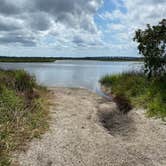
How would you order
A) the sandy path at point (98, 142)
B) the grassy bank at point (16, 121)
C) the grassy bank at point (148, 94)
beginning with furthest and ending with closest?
1. the grassy bank at point (148, 94)
2. the grassy bank at point (16, 121)
3. the sandy path at point (98, 142)

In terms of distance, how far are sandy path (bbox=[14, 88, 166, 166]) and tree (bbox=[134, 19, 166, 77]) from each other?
4751 millimetres

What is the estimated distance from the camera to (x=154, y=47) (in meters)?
14.1

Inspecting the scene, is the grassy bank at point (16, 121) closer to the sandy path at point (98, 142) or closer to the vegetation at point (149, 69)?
the sandy path at point (98, 142)

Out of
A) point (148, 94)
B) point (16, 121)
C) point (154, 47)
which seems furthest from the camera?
point (154, 47)

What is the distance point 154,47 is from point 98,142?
8529 mm

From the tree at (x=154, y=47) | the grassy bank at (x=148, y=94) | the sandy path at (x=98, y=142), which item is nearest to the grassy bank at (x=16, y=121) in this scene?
the sandy path at (x=98, y=142)

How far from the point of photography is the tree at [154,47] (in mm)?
13922

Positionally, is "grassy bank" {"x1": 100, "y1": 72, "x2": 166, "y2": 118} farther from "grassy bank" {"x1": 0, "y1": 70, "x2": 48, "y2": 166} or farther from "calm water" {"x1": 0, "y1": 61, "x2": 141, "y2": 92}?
"grassy bank" {"x1": 0, "y1": 70, "x2": 48, "y2": 166}

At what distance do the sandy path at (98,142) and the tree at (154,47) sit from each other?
15.6ft

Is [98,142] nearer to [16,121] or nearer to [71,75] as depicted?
[16,121]

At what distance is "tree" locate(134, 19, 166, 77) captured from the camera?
1392cm

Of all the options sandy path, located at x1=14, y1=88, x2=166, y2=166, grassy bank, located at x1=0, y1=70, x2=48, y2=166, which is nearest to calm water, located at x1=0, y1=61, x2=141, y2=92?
grassy bank, located at x1=0, y1=70, x2=48, y2=166

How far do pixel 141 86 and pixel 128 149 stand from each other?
24.6 feet

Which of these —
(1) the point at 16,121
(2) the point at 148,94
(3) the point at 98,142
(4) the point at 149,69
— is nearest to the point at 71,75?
(4) the point at 149,69
